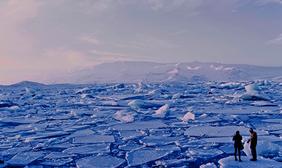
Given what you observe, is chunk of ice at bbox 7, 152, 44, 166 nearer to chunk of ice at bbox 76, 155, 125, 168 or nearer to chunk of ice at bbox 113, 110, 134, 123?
chunk of ice at bbox 76, 155, 125, 168

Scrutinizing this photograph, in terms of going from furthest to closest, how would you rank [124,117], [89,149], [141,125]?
[124,117], [141,125], [89,149]

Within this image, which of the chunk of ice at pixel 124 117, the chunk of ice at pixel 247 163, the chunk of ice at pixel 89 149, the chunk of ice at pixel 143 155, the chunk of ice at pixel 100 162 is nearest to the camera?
the chunk of ice at pixel 247 163

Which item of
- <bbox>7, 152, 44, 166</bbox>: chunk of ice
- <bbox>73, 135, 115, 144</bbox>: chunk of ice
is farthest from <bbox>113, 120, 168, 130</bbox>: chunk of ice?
<bbox>7, 152, 44, 166</bbox>: chunk of ice

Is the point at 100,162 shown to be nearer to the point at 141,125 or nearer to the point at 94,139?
Answer: the point at 94,139

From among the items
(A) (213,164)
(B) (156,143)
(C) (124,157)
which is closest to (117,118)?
(B) (156,143)

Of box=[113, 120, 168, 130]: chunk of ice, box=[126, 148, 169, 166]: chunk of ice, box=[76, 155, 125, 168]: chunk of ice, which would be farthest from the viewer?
box=[113, 120, 168, 130]: chunk of ice

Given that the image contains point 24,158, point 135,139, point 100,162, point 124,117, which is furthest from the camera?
point 124,117

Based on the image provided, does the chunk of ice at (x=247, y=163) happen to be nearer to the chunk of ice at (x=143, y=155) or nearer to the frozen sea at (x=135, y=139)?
the frozen sea at (x=135, y=139)

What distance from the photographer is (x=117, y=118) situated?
14.4 m

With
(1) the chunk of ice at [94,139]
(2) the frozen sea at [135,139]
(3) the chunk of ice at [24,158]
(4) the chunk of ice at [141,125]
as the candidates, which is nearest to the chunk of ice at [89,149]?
(2) the frozen sea at [135,139]

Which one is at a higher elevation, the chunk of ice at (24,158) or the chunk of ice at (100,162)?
the chunk of ice at (24,158)

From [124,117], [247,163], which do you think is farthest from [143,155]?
[124,117]

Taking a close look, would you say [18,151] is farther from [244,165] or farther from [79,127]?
[244,165]

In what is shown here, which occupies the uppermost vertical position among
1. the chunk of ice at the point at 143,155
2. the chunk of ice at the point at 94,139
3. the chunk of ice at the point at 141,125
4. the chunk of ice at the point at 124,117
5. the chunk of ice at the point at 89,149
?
the chunk of ice at the point at 124,117
